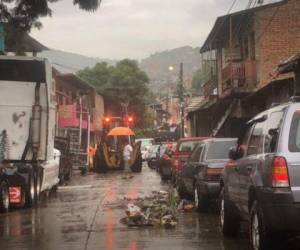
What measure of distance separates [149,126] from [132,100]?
36.0 ft

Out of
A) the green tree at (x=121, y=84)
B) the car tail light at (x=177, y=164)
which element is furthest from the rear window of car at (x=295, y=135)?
the green tree at (x=121, y=84)

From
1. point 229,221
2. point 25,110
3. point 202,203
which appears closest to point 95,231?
point 229,221

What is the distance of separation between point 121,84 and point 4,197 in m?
55.2

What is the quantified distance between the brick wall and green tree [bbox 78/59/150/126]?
41.1 meters

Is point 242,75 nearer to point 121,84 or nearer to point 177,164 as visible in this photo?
point 177,164

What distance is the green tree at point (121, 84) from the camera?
71.2 metres

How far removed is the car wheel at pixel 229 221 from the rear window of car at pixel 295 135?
3.16m

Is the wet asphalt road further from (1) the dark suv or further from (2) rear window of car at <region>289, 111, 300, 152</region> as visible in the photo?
(2) rear window of car at <region>289, 111, 300, 152</region>

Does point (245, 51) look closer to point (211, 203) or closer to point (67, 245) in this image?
point (211, 203)

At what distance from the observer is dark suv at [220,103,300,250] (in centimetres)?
782

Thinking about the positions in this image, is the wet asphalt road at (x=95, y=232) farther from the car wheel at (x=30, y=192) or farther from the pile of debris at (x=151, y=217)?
the car wheel at (x=30, y=192)

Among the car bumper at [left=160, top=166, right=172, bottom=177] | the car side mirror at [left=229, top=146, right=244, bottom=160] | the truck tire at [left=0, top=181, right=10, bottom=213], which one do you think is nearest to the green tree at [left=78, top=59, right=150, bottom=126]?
the car bumper at [left=160, top=166, right=172, bottom=177]

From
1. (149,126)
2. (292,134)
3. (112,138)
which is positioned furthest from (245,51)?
(149,126)

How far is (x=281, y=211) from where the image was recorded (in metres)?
7.84
